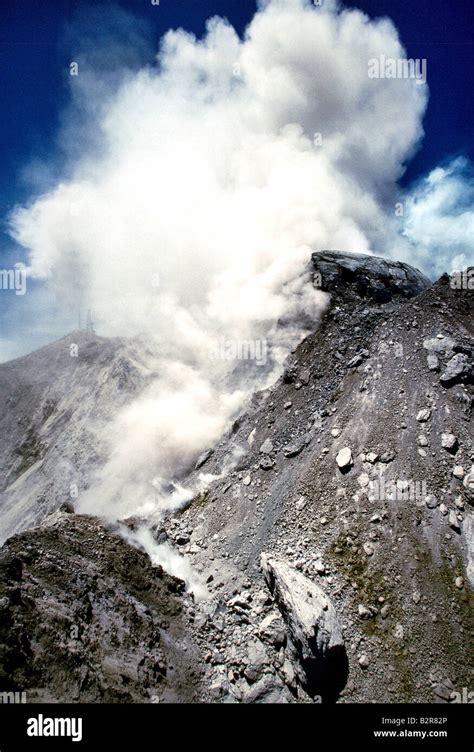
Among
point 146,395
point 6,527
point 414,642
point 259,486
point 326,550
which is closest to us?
point 414,642

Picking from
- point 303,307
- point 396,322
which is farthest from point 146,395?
point 396,322

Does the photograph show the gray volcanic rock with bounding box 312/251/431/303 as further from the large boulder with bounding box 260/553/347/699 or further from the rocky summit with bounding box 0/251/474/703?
the large boulder with bounding box 260/553/347/699

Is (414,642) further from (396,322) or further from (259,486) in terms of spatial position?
(396,322)

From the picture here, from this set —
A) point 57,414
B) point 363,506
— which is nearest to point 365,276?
point 363,506

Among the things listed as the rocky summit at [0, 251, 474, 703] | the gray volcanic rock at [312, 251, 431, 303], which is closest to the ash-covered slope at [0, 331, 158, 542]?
the rocky summit at [0, 251, 474, 703]

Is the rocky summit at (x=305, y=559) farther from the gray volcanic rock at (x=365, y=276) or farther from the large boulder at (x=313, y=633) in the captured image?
the gray volcanic rock at (x=365, y=276)

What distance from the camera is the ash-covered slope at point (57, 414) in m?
42.7

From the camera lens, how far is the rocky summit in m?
13.4

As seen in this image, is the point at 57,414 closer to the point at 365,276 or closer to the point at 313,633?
the point at 365,276

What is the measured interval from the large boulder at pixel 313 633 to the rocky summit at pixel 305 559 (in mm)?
63

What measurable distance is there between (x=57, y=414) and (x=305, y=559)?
56266 millimetres
